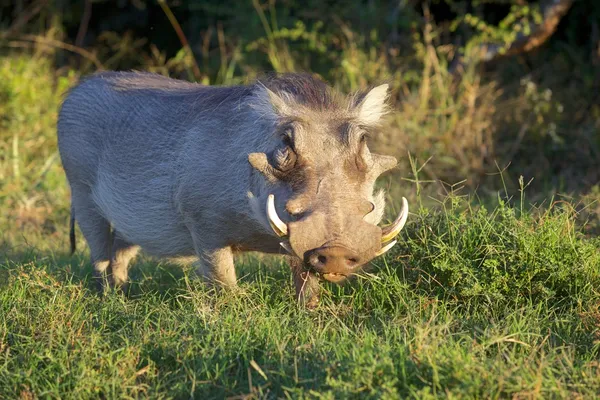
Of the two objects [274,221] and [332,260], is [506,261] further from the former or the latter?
[274,221]

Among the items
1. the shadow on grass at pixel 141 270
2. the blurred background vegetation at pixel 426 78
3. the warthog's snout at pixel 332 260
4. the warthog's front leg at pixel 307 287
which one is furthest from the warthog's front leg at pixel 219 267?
the blurred background vegetation at pixel 426 78

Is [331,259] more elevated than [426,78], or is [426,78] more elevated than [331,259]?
[331,259]

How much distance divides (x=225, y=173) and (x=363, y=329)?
3.24 ft

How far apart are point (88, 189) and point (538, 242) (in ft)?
8.31

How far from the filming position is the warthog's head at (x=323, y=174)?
3587 mm

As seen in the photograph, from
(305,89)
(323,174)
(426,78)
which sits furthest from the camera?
(426,78)

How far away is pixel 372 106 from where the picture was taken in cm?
429

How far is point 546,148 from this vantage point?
766cm

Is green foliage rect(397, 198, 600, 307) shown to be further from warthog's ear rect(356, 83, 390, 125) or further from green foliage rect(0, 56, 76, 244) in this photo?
green foliage rect(0, 56, 76, 244)

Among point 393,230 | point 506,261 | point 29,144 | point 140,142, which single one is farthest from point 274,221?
point 29,144

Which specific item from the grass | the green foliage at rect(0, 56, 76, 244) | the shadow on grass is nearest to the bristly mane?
the grass

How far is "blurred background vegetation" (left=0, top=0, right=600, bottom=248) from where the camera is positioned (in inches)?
291

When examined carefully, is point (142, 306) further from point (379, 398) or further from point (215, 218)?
point (379, 398)

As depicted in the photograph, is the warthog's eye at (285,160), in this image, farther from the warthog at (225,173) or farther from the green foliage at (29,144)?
the green foliage at (29,144)
